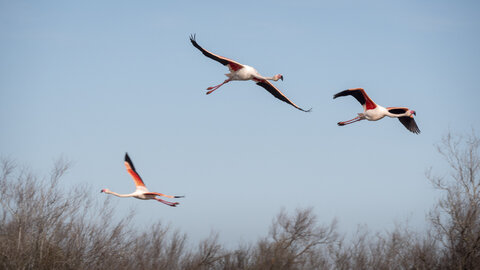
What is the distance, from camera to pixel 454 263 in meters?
32.5

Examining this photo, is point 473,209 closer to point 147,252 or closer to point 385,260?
point 385,260

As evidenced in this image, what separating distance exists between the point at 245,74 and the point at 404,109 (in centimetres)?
507

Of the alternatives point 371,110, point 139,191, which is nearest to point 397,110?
point 371,110

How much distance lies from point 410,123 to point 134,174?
896 centimetres

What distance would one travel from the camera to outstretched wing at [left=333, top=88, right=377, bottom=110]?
19925 mm

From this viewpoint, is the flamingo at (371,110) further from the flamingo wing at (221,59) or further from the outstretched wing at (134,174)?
the outstretched wing at (134,174)

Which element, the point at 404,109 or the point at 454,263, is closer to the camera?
the point at 404,109

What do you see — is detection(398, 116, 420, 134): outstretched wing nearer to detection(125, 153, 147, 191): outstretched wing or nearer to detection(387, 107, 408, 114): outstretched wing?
detection(387, 107, 408, 114): outstretched wing

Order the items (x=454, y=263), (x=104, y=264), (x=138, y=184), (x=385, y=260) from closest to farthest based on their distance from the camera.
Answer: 1. (x=138, y=184)
2. (x=104, y=264)
3. (x=454, y=263)
4. (x=385, y=260)

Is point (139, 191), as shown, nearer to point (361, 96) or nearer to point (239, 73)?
point (239, 73)

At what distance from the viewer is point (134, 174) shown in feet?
65.6

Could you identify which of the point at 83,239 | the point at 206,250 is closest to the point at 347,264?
the point at 206,250

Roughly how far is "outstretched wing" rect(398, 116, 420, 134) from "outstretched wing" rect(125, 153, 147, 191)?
8.54 m

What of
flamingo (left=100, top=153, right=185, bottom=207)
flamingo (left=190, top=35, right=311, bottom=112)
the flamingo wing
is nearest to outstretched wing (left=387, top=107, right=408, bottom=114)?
flamingo (left=190, top=35, right=311, bottom=112)
